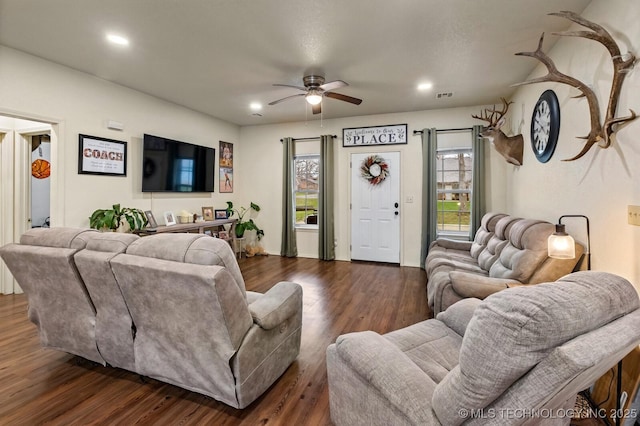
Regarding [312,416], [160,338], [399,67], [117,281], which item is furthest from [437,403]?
[399,67]

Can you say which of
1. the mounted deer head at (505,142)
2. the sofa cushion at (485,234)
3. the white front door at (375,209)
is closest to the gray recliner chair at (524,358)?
the sofa cushion at (485,234)

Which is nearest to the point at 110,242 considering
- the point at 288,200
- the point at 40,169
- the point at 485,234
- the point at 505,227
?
the point at 40,169

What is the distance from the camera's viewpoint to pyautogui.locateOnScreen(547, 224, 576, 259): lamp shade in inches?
84.1

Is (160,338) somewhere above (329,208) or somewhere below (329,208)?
below

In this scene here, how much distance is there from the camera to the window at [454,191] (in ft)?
16.6

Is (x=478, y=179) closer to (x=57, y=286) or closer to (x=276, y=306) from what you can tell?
(x=276, y=306)

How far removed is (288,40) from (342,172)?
3090 mm

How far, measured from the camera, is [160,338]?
1726 mm

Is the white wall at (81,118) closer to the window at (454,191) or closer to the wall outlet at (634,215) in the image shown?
the window at (454,191)

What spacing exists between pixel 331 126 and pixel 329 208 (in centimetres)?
158

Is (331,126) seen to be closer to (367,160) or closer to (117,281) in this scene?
(367,160)

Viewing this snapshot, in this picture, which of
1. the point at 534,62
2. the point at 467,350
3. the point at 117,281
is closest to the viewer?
the point at 467,350

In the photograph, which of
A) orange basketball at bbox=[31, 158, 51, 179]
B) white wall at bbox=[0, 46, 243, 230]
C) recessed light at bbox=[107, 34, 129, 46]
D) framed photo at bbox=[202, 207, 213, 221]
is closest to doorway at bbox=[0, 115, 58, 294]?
orange basketball at bbox=[31, 158, 51, 179]

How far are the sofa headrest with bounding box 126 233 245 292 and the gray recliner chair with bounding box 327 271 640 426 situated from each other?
875mm
